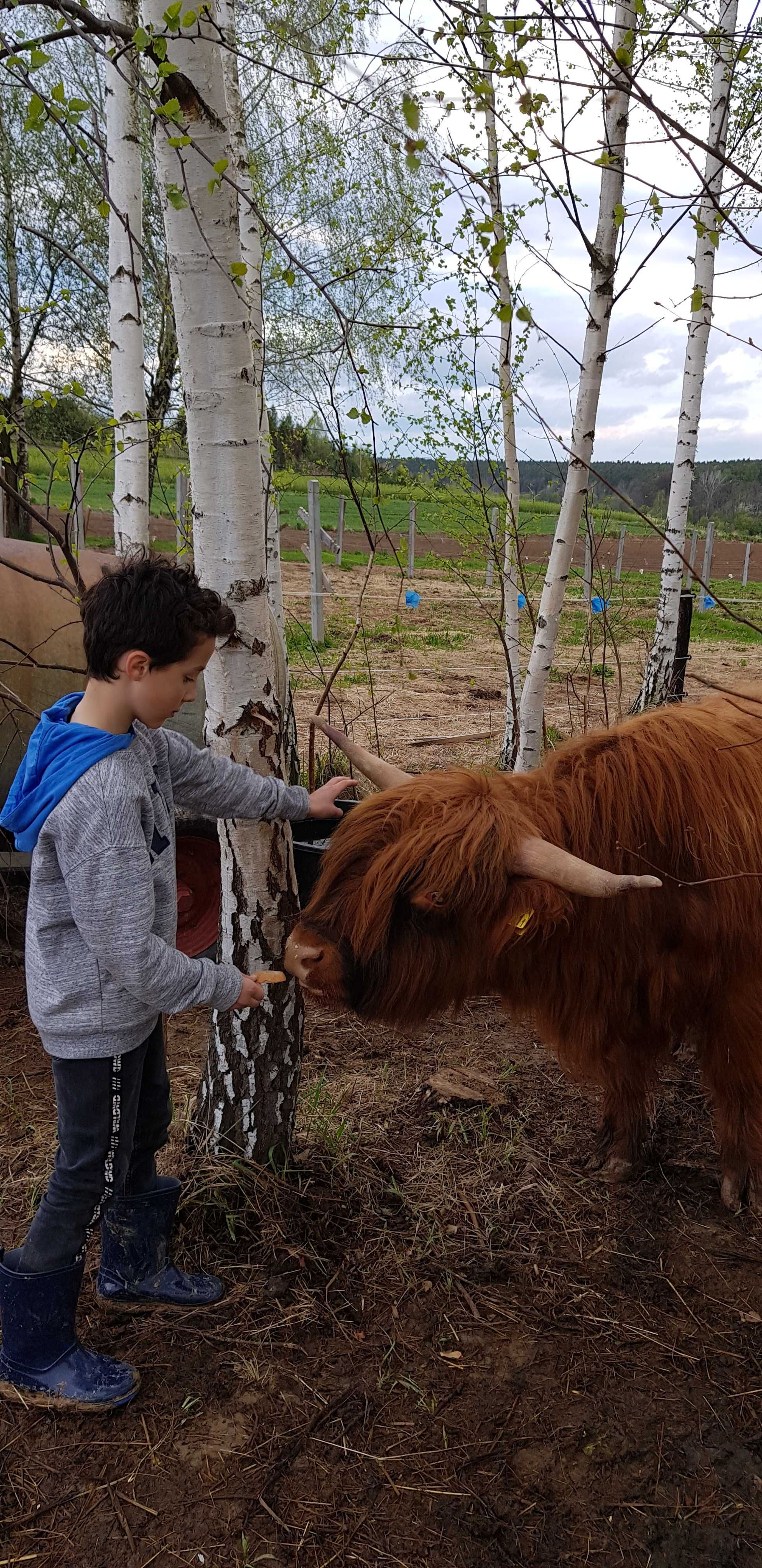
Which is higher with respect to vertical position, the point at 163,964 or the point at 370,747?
the point at 163,964

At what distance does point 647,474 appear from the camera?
23359 mm

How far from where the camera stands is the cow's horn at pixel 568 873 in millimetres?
2174

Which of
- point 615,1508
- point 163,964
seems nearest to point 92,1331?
point 163,964

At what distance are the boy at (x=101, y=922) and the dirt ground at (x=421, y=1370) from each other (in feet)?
0.72

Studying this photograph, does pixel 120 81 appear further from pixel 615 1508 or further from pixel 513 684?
pixel 615 1508

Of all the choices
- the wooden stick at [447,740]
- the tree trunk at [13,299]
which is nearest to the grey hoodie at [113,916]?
the wooden stick at [447,740]

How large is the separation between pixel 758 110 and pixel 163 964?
5033mm

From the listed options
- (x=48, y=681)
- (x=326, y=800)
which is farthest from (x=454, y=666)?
(x=326, y=800)

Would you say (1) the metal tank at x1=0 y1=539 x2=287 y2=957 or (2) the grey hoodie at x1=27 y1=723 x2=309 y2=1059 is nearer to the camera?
(2) the grey hoodie at x1=27 y1=723 x2=309 y2=1059

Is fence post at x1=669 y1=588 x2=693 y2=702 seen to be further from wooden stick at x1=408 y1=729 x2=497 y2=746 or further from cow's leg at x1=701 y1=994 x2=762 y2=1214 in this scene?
cow's leg at x1=701 y1=994 x2=762 y2=1214

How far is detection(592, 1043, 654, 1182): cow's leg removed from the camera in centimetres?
298

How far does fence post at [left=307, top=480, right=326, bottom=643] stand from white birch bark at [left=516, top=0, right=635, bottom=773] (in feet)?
29.9

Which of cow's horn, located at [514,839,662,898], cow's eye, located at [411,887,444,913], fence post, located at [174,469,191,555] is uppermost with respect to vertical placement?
fence post, located at [174,469,191,555]

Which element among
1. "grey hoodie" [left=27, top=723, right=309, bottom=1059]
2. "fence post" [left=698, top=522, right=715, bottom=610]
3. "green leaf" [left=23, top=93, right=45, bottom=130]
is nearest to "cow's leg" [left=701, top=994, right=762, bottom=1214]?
"grey hoodie" [left=27, top=723, right=309, bottom=1059]
